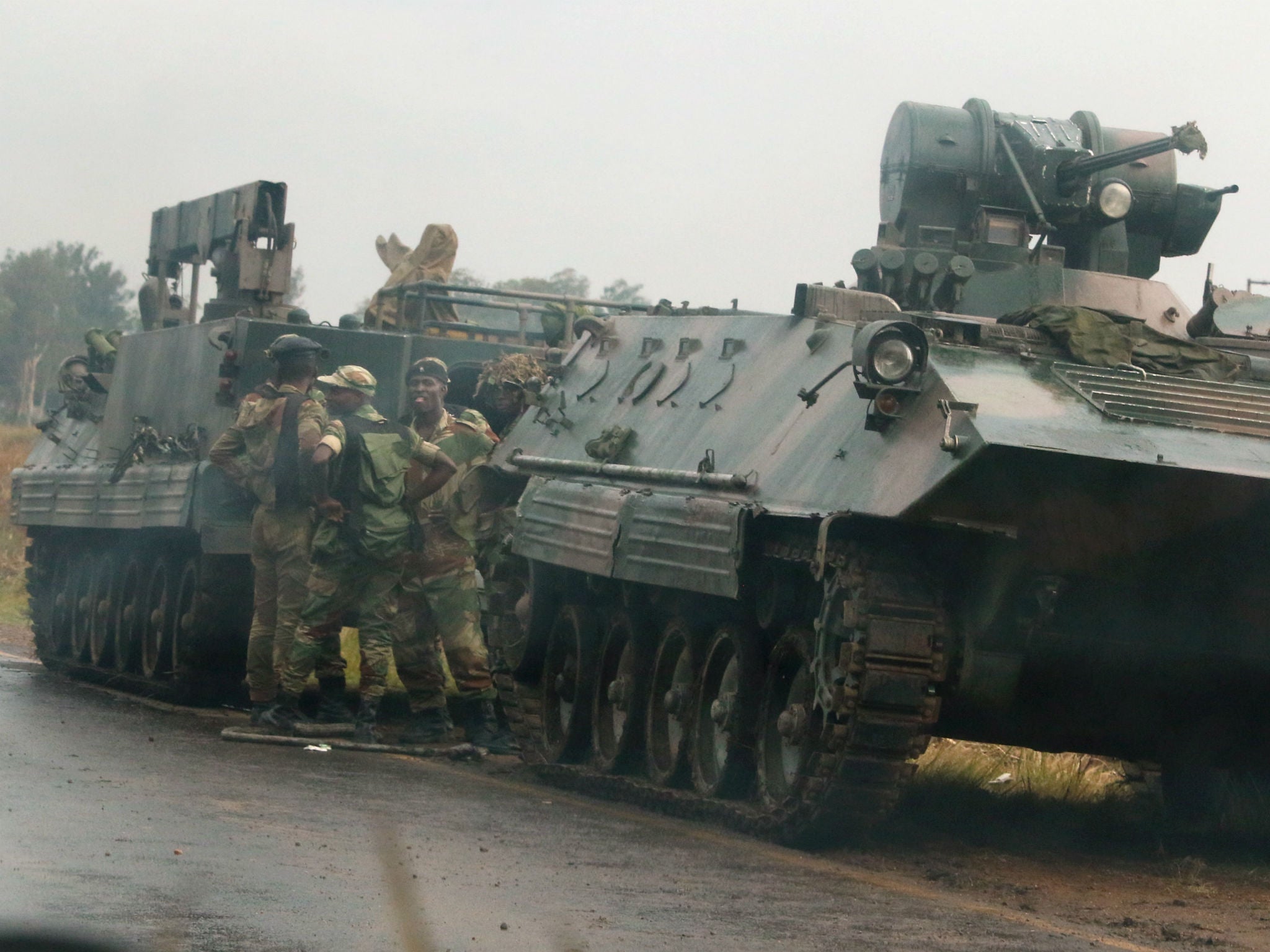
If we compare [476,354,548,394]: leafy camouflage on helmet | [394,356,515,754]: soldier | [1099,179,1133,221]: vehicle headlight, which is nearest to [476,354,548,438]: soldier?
[476,354,548,394]: leafy camouflage on helmet

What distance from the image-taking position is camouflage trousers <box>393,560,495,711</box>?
455 inches

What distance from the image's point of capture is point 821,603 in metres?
8.20

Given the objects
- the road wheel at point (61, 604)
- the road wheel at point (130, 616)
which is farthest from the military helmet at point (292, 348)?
the road wheel at point (61, 604)

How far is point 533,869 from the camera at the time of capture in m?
7.09

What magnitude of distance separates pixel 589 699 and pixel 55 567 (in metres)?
7.78

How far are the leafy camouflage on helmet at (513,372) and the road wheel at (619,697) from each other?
252 centimetres

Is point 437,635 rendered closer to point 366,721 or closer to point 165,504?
point 366,721

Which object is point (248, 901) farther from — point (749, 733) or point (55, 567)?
point (55, 567)

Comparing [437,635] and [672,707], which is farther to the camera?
[437,635]

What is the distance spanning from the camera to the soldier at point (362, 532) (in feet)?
36.9

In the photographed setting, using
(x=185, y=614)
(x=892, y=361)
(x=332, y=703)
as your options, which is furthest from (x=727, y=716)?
(x=185, y=614)

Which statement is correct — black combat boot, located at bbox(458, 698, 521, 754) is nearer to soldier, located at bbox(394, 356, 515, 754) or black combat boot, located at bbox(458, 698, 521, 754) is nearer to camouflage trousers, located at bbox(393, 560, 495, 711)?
soldier, located at bbox(394, 356, 515, 754)

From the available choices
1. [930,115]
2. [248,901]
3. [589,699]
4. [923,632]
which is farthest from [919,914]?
[930,115]

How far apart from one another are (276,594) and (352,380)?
1382mm
